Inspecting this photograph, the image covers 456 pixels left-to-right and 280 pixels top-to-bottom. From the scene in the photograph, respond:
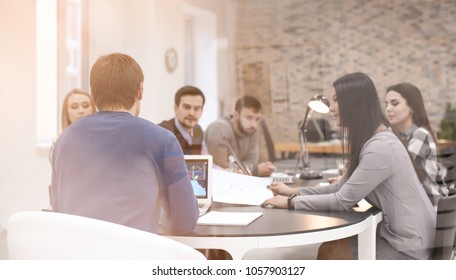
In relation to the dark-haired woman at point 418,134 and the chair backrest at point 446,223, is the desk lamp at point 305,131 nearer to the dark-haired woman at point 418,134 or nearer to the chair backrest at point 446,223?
the dark-haired woman at point 418,134

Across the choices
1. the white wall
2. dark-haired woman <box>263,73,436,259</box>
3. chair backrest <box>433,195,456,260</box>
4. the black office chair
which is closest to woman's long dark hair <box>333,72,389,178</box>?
dark-haired woman <box>263,73,436,259</box>

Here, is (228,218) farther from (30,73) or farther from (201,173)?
(30,73)

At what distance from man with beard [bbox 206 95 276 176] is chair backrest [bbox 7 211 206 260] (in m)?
0.84

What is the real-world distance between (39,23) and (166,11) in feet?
1.50

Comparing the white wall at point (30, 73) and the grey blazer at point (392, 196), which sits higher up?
the white wall at point (30, 73)

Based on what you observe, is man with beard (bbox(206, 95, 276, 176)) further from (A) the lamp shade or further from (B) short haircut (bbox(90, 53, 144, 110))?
(B) short haircut (bbox(90, 53, 144, 110))

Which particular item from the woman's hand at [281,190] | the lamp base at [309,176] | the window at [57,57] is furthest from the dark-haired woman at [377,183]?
the window at [57,57]

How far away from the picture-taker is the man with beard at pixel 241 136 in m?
2.00

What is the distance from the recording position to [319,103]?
6.33 feet

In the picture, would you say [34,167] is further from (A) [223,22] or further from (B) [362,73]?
(B) [362,73]

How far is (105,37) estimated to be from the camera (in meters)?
1.57

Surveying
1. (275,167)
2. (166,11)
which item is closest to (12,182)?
(166,11)

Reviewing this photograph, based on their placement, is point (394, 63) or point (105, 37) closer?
point (105, 37)

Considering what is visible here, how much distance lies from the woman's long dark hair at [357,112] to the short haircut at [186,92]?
1.80 ft
